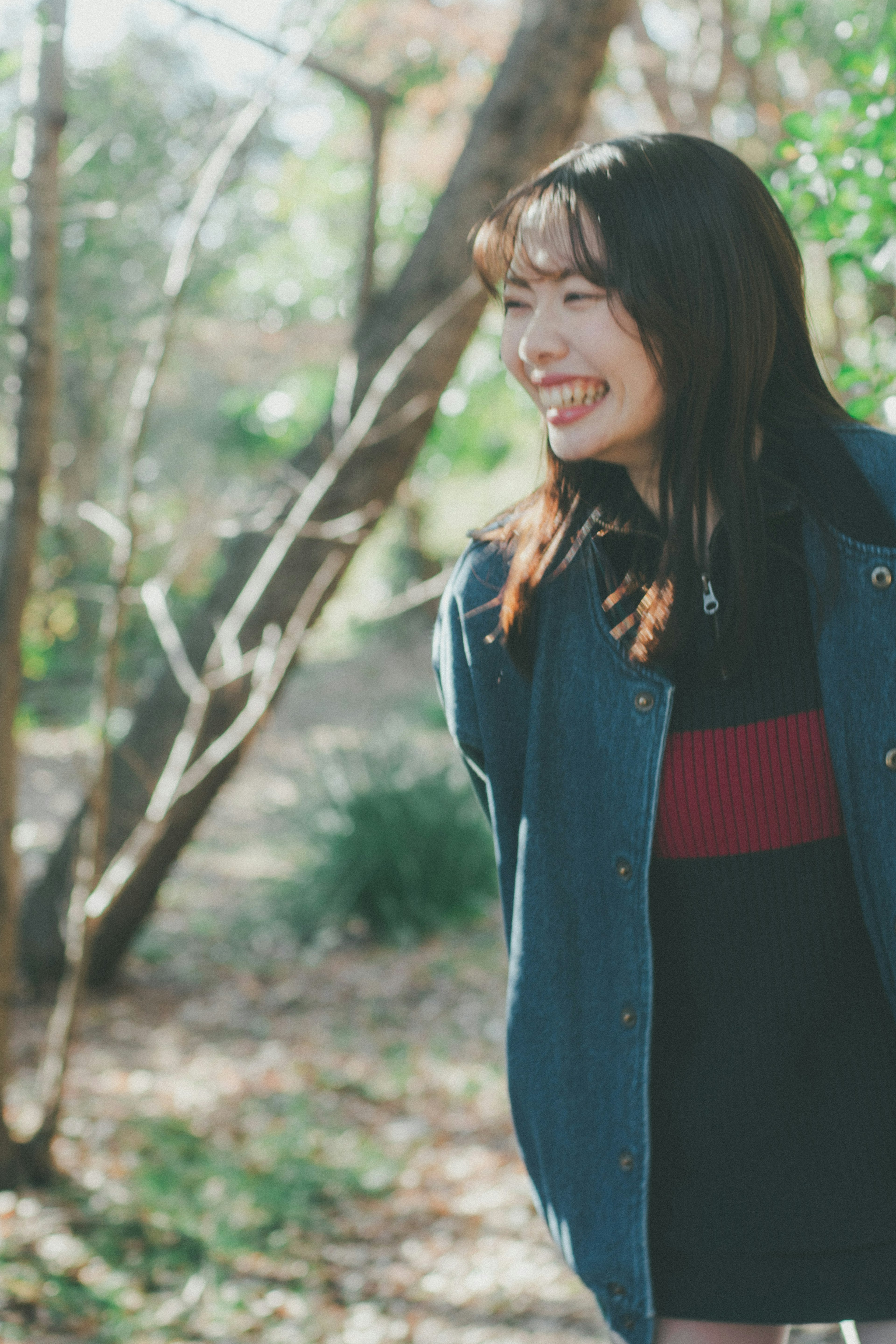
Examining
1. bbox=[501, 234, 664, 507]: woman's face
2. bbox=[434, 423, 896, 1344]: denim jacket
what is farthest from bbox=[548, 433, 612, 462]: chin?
bbox=[434, 423, 896, 1344]: denim jacket

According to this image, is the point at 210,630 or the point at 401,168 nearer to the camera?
the point at 210,630

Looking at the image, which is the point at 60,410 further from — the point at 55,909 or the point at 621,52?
the point at 55,909

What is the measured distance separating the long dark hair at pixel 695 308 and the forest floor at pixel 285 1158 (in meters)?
2.20

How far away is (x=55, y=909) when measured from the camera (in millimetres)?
4594

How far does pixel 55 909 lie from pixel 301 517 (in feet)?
7.24

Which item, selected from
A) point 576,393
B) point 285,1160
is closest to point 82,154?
point 576,393

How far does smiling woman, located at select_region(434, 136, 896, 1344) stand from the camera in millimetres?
1277

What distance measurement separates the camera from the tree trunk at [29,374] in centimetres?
255

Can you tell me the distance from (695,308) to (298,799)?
6107mm

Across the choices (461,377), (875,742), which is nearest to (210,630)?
(875,742)

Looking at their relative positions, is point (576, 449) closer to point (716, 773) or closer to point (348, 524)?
point (716, 773)

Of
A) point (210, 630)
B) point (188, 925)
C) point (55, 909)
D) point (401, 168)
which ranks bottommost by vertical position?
point (188, 925)

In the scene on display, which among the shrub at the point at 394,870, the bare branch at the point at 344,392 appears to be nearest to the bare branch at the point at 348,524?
the bare branch at the point at 344,392

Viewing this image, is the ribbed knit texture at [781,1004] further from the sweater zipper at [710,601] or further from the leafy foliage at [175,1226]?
the leafy foliage at [175,1226]
